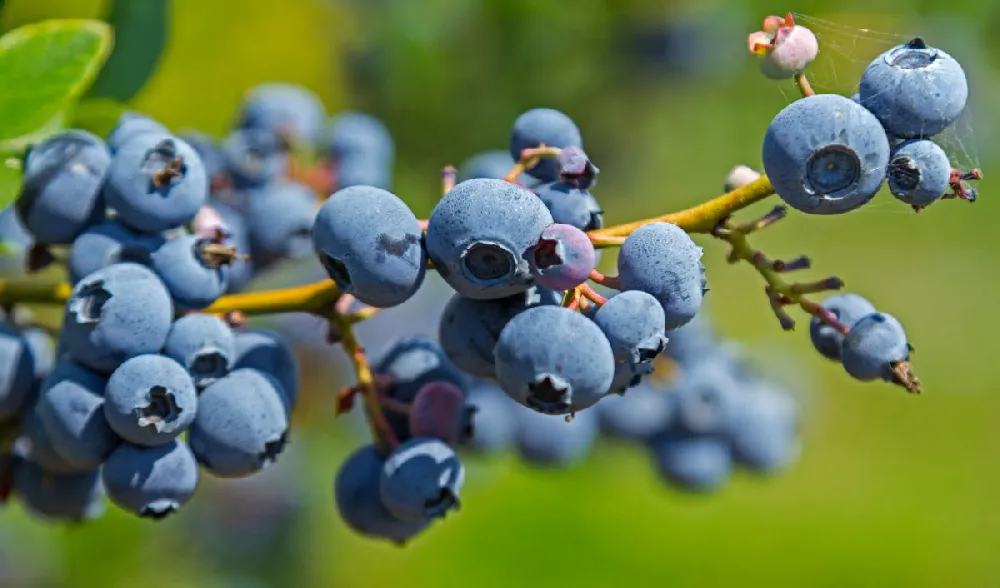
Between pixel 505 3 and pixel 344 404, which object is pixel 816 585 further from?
pixel 344 404

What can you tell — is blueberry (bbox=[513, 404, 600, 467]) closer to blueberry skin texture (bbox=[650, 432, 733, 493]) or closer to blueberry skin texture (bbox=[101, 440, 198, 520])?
blueberry skin texture (bbox=[650, 432, 733, 493])

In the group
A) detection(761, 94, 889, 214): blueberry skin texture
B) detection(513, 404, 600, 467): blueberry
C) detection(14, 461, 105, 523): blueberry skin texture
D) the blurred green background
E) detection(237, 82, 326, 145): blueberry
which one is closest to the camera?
detection(761, 94, 889, 214): blueberry skin texture

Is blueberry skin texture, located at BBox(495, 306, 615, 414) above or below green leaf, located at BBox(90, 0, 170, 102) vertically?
above

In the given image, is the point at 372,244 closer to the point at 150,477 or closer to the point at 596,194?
the point at 150,477

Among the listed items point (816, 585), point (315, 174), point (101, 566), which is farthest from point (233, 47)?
point (816, 585)

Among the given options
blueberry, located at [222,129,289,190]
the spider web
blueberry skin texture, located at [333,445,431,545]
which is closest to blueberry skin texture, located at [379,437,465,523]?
blueberry skin texture, located at [333,445,431,545]

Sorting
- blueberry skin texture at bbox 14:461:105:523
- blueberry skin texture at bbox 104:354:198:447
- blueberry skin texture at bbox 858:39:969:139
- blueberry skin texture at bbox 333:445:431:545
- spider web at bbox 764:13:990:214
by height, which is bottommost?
blueberry skin texture at bbox 14:461:105:523
